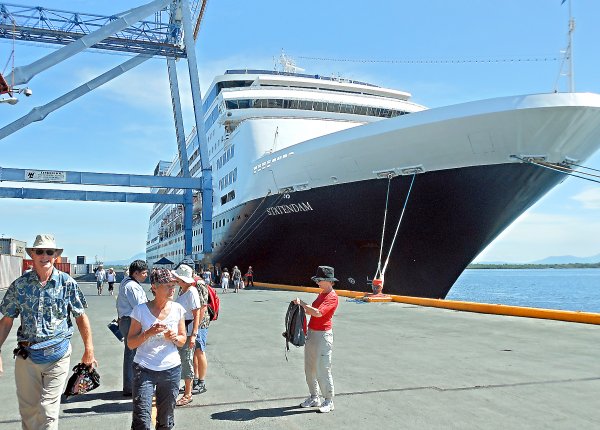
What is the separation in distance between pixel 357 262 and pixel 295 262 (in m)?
3.50

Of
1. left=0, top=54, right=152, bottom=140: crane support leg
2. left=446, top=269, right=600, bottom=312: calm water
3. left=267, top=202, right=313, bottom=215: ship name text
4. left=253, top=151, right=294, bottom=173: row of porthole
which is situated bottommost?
left=446, top=269, right=600, bottom=312: calm water

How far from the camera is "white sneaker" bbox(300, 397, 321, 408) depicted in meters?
5.11

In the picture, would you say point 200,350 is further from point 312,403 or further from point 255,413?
point 312,403

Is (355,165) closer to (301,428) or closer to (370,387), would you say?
(370,387)

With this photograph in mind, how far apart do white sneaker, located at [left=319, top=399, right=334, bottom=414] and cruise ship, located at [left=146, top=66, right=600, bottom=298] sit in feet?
38.9

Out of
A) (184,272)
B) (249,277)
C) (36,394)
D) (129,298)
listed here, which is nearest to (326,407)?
(184,272)

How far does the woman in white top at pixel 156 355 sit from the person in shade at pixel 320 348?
1604 mm

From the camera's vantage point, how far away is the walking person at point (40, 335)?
12.3 feet

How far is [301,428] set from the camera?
14.9 feet

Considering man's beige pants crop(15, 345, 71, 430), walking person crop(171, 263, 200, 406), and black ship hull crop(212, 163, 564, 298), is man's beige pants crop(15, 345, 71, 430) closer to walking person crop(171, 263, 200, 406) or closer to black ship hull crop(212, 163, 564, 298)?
walking person crop(171, 263, 200, 406)

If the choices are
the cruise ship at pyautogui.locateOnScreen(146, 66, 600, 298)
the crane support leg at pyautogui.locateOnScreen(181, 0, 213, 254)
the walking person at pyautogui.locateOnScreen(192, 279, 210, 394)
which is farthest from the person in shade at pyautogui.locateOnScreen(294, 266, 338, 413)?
the crane support leg at pyautogui.locateOnScreen(181, 0, 213, 254)

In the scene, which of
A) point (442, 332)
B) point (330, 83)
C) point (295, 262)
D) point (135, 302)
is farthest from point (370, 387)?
point (330, 83)

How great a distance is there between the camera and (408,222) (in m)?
17.7

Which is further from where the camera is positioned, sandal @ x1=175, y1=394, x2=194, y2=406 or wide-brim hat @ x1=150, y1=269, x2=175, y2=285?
sandal @ x1=175, y1=394, x2=194, y2=406
